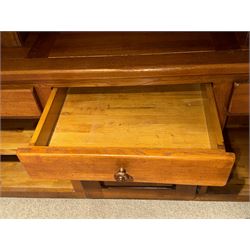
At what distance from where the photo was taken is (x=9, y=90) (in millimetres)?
589

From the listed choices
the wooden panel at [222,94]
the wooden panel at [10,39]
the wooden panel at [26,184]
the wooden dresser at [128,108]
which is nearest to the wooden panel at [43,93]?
the wooden dresser at [128,108]

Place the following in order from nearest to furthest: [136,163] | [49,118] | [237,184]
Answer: [136,163], [49,118], [237,184]

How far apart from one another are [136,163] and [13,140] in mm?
447

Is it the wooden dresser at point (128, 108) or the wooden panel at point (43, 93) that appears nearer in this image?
the wooden dresser at point (128, 108)

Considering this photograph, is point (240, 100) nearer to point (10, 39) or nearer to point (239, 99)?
point (239, 99)

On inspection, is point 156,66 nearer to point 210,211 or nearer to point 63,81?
point 63,81

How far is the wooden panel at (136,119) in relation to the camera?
0.59 metres

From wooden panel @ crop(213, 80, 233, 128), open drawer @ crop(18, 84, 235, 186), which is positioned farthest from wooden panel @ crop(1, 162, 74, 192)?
wooden panel @ crop(213, 80, 233, 128)

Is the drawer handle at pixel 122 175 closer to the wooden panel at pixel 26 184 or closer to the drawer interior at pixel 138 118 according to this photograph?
the drawer interior at pixel 138 118

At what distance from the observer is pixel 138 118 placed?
646 millimetres

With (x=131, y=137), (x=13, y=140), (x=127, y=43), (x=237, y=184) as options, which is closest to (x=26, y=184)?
(x=13, y=140)

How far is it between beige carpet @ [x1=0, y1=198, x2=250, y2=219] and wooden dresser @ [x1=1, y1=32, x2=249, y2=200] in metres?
0.03
